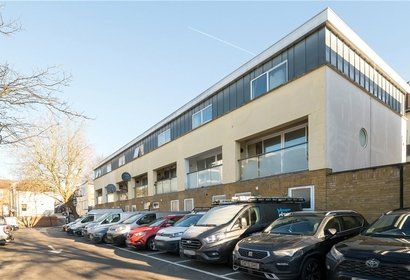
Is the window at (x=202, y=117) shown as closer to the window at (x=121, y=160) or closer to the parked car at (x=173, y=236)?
the parked car at (x=173, y=236)

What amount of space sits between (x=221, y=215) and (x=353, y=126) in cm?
725

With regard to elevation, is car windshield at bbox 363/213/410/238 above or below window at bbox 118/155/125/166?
below

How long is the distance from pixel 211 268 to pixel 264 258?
2.66 meters

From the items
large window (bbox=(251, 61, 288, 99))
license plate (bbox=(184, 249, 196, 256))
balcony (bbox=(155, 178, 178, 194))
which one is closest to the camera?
license plate (bbox=(184, 249, 196, 256))

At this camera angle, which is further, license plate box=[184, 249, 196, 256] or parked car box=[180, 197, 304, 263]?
license plate box=[184, 249, 196, 256]

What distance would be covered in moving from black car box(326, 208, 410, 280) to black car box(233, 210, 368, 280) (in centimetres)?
91

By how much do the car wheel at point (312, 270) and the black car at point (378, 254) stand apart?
911 mm

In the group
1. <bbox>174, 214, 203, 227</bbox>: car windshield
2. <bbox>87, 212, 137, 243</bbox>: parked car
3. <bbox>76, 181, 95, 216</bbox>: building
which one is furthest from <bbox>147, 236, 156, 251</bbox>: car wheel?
<bbox>76, 181, 95, 216</bbox>: building

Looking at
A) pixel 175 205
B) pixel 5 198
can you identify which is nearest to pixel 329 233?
pixel 175 205

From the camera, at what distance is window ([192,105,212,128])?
75.4 feet

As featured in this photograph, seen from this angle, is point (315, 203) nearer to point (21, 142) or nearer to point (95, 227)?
point (21, 142)

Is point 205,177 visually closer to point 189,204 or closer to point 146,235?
point 189,204

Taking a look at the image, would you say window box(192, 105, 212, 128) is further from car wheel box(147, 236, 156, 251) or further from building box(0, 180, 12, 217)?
building box(0, 180, 12, 217)

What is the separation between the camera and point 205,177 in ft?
75.6
